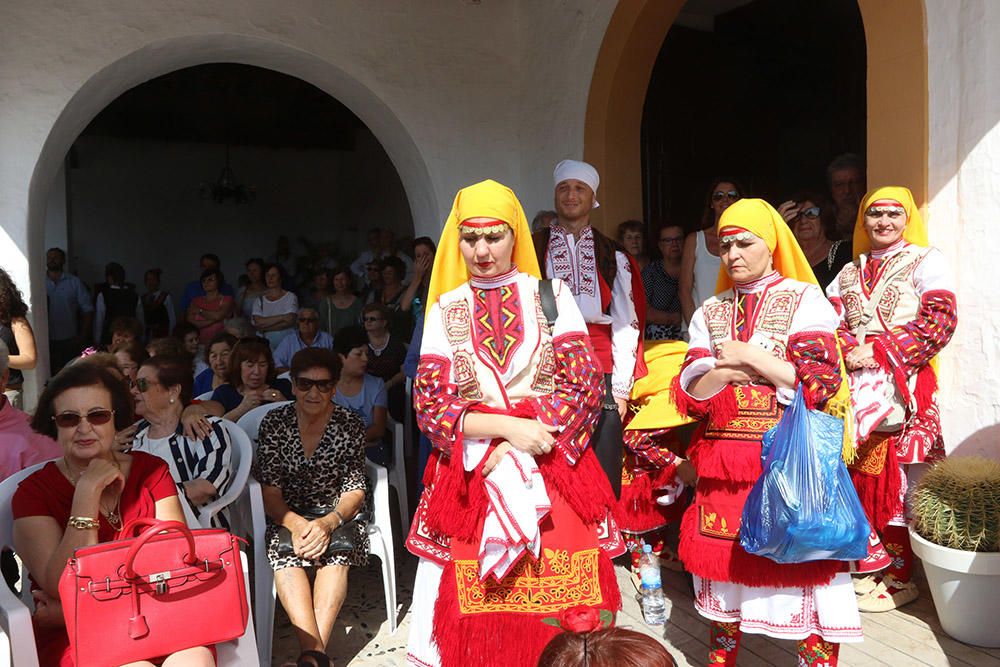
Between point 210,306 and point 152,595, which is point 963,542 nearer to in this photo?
point 152,595

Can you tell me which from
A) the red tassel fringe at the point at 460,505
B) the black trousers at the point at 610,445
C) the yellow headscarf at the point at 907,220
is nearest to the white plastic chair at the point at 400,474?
the black trousers at the point at 610,445

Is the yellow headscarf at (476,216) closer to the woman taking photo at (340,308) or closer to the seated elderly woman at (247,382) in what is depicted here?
the seated elderly woman at (247,382)

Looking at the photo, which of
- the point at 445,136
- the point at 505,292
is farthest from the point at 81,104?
the point at 505,292

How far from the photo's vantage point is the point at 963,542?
3.29 m

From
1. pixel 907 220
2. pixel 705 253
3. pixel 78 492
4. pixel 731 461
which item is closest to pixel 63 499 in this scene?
pixel 78 492

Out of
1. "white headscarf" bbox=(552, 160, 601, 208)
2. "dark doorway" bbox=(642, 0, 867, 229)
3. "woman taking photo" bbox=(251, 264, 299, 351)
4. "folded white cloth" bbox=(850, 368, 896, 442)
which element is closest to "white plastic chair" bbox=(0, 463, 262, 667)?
"white headscarf" bbox=(552, 160, 601, 208)

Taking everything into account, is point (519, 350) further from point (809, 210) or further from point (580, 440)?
point (809, 210)

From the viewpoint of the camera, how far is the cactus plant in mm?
3252

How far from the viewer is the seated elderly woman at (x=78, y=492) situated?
244 centimetres

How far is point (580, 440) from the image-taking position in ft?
8.54

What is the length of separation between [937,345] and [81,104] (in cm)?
589

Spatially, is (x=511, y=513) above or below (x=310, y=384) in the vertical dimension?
below

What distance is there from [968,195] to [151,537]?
3.71 metres

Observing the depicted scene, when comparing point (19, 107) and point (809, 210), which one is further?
point (19, 107)
